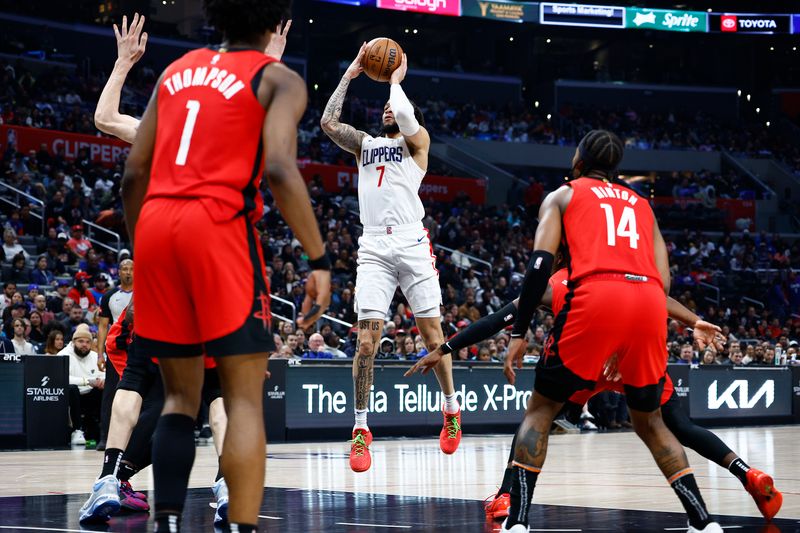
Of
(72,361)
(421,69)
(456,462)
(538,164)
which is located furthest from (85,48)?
(456,462)

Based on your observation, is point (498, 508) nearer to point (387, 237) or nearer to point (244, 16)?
point (387, 237)

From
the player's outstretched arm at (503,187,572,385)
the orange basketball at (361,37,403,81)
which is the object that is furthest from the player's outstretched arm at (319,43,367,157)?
the player's outstretched arm at (503,187,572,385)

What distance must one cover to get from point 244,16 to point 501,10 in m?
39.0

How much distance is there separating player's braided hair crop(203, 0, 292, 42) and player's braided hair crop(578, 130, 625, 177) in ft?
5.99

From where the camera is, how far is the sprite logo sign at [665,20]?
44.6 metres

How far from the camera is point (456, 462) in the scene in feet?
37.1

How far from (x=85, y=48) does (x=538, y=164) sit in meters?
17.4

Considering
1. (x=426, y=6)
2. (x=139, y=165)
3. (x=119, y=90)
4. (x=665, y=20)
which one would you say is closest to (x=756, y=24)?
(x=665, y=20)

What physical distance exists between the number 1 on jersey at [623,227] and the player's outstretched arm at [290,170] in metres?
1.62

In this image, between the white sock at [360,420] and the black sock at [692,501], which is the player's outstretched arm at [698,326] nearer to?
the black sock at [692,501]

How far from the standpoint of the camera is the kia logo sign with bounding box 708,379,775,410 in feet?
64.4

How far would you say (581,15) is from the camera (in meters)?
43.7

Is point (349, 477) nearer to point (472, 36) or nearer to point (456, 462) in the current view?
point (456, 462)

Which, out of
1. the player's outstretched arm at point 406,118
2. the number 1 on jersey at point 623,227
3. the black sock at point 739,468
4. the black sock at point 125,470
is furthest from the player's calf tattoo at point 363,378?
the number 1 on jersey at point 623,227
